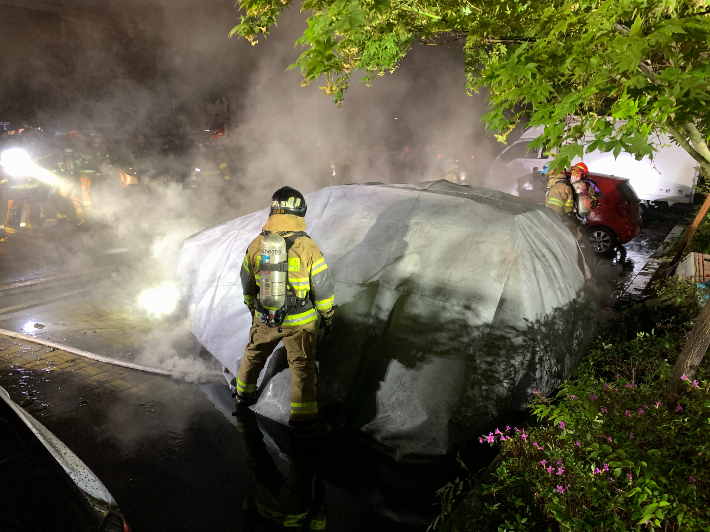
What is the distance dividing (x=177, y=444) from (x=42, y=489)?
1606 millimetres

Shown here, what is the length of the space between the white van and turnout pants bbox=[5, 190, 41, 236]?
12533mm

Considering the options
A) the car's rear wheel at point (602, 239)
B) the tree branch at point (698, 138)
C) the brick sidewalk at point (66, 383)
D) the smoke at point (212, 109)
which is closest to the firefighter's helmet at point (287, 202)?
the brick sidewalk at point (66, 383)

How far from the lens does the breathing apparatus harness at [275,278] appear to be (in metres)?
3.04

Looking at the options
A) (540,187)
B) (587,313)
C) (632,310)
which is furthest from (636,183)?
(587,313)

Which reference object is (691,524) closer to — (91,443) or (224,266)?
(91,443)

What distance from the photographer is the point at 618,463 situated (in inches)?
79.1

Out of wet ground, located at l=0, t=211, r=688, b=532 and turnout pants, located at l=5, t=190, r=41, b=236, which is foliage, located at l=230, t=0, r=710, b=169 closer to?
wet ground, located at l=0, t=211, r=688, b=532

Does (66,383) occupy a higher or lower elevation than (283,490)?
higher

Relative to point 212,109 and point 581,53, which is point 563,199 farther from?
point 212,109

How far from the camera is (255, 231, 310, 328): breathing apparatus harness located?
9.97 feet

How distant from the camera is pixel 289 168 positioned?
13.7 metres

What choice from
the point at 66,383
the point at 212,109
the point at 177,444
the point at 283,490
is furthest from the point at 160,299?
the point at 212,109

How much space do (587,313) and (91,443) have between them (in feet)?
15.6

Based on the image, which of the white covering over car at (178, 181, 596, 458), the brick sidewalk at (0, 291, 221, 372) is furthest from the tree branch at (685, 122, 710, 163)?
the brick sidewalk at (0, 291, 221, 372)
